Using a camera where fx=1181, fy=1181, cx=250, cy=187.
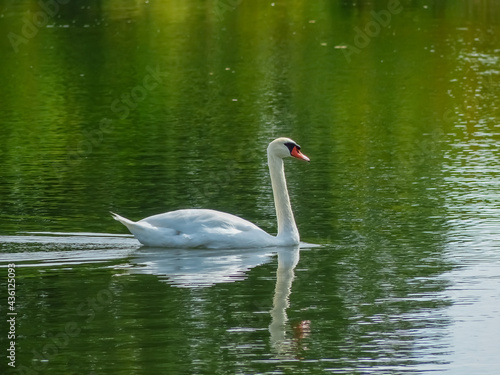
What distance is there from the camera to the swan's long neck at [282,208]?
1306 cm

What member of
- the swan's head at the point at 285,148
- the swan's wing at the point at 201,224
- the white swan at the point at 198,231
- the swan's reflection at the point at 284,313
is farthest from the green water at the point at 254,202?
the swan's head at the point at 285,148

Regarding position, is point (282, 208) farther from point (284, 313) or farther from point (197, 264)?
point (284, 313)

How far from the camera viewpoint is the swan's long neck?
13.1 meters

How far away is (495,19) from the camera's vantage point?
45.2 meters

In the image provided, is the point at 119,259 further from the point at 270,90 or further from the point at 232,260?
the point at 270,90

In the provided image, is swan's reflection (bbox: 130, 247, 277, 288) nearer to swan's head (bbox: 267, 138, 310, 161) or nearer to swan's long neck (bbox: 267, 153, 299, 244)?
swan's long neck (bbox: 267, 153, 299, 244)

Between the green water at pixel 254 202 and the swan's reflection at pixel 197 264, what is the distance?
0.04 metres

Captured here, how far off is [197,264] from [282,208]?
1530 millimetres

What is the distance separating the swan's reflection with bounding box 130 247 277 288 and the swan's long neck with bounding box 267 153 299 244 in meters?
0.25

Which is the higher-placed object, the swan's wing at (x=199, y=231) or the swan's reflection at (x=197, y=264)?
the swan's wing at (x=199, y=231)

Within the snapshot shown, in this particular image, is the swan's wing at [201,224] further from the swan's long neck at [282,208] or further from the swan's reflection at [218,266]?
the swan's long neck at [282,208]

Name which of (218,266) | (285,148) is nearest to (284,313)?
(218,266)

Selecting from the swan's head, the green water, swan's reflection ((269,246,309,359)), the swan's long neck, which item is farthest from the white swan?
the swan's head

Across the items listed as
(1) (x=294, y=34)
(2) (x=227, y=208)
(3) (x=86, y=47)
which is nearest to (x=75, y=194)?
(2) (x=227, y=208)
